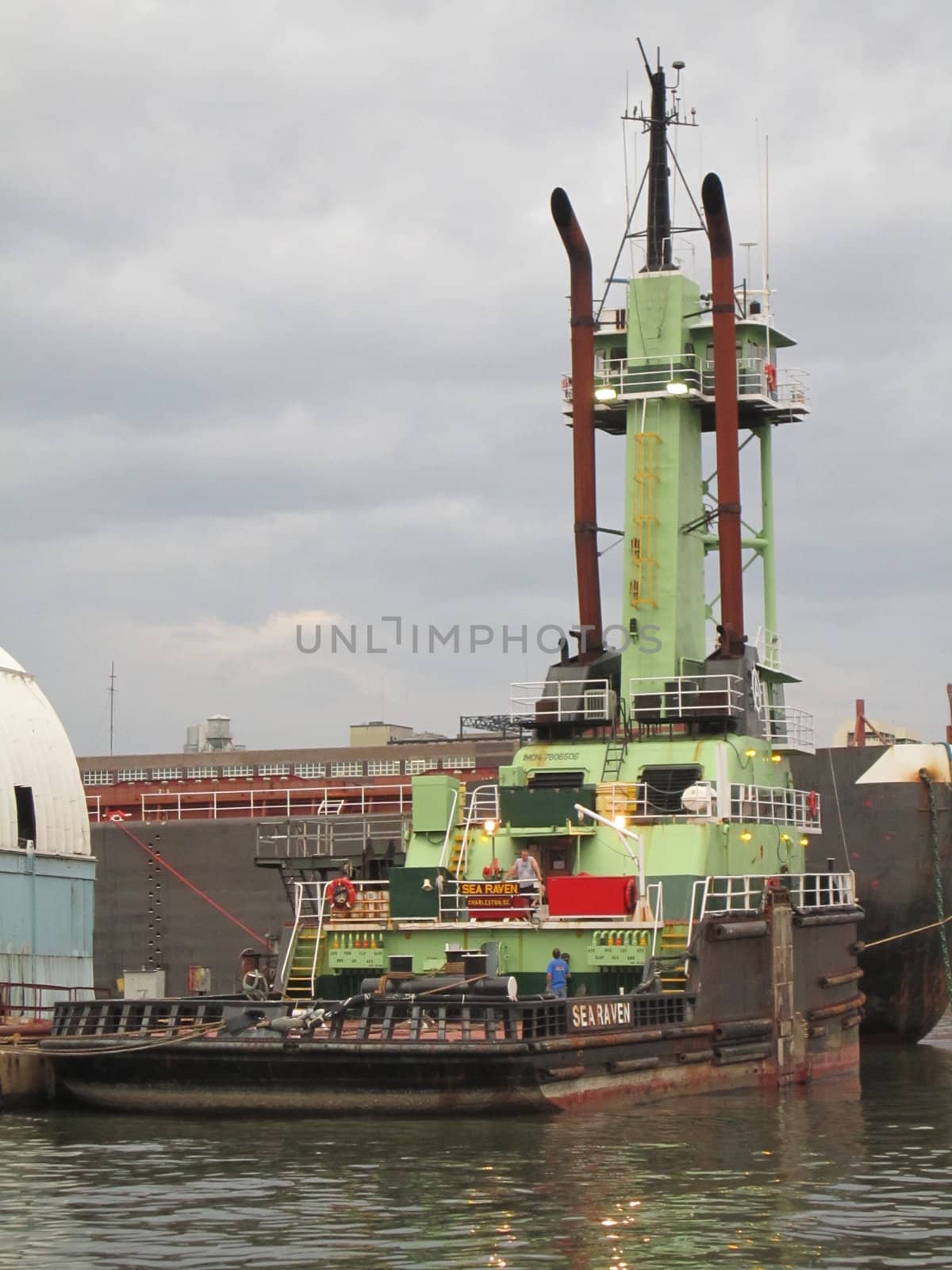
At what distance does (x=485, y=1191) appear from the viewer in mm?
17766

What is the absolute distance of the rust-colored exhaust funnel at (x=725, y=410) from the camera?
107ft

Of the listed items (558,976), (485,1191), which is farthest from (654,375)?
(485,1191)

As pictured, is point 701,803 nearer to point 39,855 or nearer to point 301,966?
point 301,966

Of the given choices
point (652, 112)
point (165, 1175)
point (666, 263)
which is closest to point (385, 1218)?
point (165, 1175)

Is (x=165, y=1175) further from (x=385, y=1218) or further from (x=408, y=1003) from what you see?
(x=408, y=1003)

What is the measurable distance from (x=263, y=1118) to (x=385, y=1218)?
635 centimetres

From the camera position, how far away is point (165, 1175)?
18688mm

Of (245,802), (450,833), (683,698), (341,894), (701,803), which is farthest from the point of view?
(245,802)

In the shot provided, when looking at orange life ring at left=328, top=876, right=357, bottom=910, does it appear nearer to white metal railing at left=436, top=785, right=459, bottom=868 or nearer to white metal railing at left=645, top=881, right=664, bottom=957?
white metal railing at left=436, top=785, right=459, bottom=868

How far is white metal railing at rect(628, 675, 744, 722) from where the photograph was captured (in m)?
30.6

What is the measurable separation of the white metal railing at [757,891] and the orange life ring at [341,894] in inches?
195

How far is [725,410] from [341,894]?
35.0 ft

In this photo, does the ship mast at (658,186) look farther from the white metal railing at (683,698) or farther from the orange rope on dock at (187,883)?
the orange rope on dock at (187,883)

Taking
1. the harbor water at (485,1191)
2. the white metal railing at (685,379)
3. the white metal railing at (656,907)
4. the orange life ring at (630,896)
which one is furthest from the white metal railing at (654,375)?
the harbor water at (485,1191)
